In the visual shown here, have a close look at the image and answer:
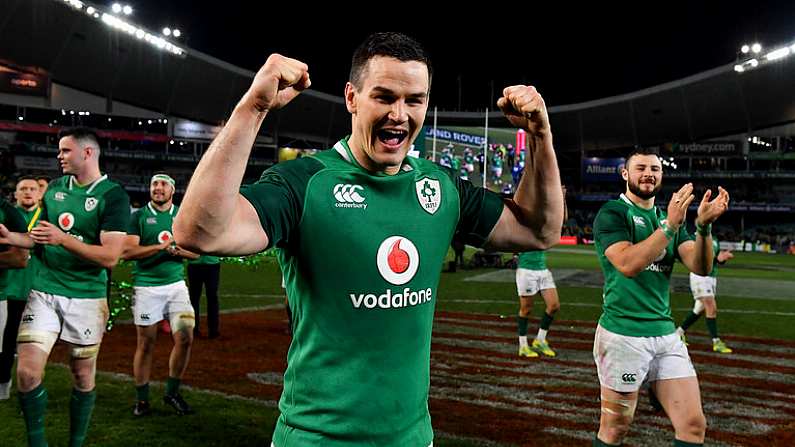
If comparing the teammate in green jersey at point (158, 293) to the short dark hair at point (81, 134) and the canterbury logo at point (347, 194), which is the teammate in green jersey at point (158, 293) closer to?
the short dark hair at point (81, 134)

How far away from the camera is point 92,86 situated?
2092 inches

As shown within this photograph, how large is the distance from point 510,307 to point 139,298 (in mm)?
11036

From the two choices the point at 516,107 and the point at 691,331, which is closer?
the point at 516,107

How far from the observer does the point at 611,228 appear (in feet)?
17.5

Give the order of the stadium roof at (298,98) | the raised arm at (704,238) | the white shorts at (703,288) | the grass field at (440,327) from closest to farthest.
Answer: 1. the raised arm at (704,238)
2. the grass field at (440,327)
3. the white shorts at (703,288)
4. the stadium roof at (298,98)

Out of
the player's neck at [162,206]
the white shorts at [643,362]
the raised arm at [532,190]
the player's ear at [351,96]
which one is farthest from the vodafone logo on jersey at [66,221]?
the white shorts at [643,362]

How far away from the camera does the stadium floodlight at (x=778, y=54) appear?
48.8 m

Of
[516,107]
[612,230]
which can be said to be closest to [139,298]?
[612,230]

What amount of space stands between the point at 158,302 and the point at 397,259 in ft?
20.0

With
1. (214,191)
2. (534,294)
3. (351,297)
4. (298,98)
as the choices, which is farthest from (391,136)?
(298,98)

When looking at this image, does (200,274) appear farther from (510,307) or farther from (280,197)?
(280,197)

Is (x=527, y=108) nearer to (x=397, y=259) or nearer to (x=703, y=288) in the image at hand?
(x=397, y=259)

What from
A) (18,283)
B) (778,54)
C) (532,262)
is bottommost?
(18,283)

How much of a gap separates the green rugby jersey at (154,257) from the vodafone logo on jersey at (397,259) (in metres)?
5.98
